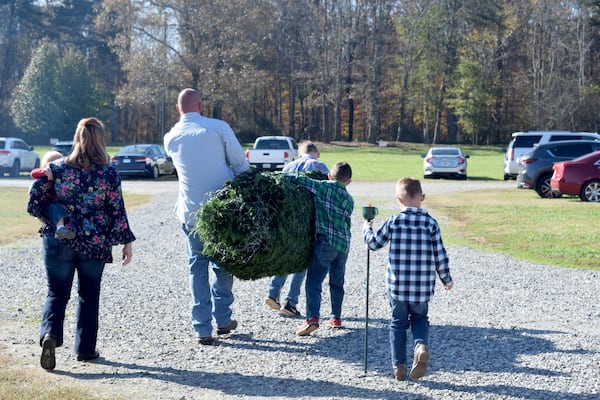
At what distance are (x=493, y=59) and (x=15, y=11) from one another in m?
43.4

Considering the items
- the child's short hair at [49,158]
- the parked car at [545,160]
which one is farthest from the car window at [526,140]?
the child's short hair at [49,158]

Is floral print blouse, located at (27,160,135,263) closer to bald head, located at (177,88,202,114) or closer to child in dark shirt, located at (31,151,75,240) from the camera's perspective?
child in dark shirt, located at (31,151,75,240)

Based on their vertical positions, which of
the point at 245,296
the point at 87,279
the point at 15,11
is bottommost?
the point at 245,296

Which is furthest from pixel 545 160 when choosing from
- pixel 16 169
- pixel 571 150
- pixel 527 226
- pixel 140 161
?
pixel 16 169

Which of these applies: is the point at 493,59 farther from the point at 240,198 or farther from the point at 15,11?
the point at 240,198

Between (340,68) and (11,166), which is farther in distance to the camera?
(340,68)

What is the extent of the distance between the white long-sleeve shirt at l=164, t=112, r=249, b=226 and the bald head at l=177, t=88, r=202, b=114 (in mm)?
180

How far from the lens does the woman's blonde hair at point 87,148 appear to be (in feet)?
20.4

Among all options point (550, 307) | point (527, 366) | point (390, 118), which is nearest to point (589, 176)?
point (550, 307)

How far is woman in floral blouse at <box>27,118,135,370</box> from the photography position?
6203 mm

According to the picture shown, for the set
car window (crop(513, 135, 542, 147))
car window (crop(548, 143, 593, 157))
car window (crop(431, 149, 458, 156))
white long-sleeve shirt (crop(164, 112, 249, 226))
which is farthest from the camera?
car window (crop(431, 149, 458, 156))

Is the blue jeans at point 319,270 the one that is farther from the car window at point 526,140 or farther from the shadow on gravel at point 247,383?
the car window at point 526,140

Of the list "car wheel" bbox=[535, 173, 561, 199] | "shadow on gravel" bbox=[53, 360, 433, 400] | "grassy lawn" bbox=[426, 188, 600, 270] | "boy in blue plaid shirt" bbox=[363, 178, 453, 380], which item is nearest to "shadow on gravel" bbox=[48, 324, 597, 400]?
"shadow on gravel" bbox=[53, 360, 433, 400]

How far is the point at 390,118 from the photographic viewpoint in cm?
8150
